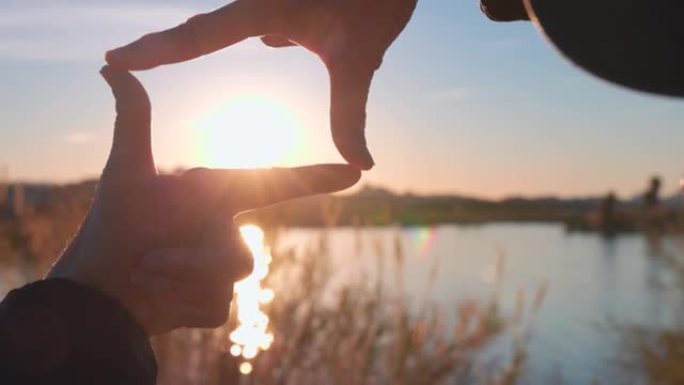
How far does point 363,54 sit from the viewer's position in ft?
2.67

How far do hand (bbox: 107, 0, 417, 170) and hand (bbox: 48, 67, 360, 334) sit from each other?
0.03 m

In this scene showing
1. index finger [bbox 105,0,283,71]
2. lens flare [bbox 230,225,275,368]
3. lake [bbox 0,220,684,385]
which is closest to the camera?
index finger [bbox 105,0,283,71]

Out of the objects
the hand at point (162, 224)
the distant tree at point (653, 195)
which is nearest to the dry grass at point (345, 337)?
the distant tree at point (653, 195)

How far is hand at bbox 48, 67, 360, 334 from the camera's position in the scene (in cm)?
73

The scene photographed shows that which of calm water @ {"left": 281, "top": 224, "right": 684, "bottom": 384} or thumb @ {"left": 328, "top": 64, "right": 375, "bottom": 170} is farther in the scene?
calm water @ {"left": 281, "top": 224, "right": 684, "bottom": 384}

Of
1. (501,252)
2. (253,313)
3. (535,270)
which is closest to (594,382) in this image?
(501,252)

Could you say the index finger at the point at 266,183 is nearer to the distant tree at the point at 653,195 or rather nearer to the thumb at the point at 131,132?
the thumb at the point at 131,132

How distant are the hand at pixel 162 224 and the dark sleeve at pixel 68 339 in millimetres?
36

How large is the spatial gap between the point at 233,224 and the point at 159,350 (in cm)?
293

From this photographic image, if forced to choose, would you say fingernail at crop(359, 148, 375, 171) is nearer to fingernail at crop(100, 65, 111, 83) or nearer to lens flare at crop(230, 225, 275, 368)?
fingernail at crop(100, 65, 111, 83)

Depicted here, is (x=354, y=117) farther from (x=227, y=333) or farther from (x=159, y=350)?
(x=159, y=350)

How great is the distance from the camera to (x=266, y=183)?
79 centimetres

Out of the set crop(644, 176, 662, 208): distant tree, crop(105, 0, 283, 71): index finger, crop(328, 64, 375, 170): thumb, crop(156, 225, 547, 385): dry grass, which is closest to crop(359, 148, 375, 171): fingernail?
crop(328, 64, 375, 170): thumb

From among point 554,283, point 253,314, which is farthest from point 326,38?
point 554,283
